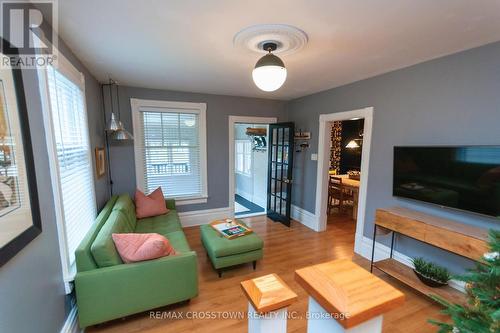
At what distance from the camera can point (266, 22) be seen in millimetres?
1581

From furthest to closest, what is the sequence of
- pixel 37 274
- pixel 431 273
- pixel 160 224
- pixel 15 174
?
pixel 160 224 < pixel 431 273 < pixel 37 274 < pixel 15 174

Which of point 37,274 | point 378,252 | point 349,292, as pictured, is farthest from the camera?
point 378,252

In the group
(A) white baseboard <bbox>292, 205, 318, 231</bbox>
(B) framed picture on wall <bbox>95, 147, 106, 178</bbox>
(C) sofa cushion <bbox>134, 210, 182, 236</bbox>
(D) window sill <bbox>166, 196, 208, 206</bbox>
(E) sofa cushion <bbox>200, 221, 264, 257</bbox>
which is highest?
(B) framed picture on wall <bbox>95, 147, 106, 178</bbox>

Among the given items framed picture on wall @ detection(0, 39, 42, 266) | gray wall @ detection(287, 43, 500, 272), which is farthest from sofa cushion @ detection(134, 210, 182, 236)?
gray wall @ detection(287, 43, 500, 272)

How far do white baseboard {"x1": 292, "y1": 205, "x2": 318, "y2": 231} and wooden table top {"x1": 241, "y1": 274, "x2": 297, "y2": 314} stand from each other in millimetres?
3431

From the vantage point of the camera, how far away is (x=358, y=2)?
136 centimetres

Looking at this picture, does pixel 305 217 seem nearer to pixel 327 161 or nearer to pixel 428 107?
pixel 327 161

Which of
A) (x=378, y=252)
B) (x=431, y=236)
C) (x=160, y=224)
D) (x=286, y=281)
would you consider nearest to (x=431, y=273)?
(x=431, y=236)

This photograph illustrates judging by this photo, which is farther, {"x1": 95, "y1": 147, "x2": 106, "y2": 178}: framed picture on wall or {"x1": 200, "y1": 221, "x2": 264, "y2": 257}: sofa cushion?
{"x1": 95, "y1": 147, "x2": 106, "y2": 178}: framed picture on wall

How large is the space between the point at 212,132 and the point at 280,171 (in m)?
1.54

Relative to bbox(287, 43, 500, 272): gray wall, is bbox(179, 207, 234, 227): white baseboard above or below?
below

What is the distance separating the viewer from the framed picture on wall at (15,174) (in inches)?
39.9

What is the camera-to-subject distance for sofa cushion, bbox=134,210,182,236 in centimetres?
284
